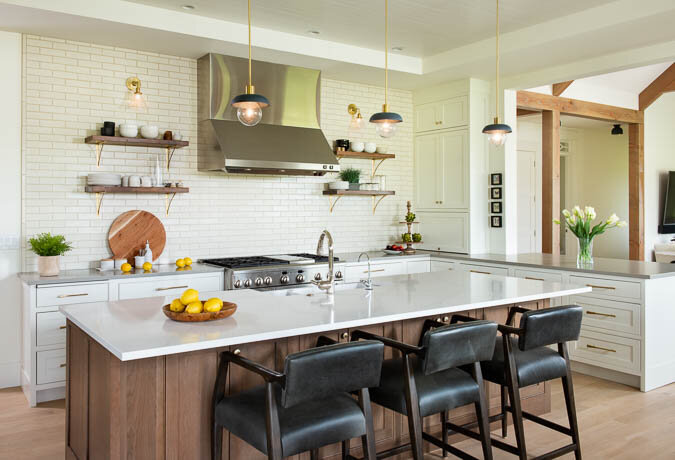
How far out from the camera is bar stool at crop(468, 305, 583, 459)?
2.98 meters

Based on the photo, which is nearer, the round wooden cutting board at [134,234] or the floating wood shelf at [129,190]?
the floating wood shelf at [129,190]

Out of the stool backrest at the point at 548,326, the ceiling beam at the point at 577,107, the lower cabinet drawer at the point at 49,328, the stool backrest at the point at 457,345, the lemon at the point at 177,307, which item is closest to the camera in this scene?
the stool backrest at the point at 457,345

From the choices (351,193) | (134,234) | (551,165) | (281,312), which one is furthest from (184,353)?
(551,165)

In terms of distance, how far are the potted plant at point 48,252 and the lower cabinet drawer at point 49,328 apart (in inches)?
14.6

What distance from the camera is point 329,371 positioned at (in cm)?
225

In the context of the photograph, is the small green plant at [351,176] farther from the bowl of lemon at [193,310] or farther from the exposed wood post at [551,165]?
the bowl of lemon at [193,310]

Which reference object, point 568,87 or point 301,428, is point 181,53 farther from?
point 568,87

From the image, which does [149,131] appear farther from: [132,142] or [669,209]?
[669,209]

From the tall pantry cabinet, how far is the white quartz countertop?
7.92 ft

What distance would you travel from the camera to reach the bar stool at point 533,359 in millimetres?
2979

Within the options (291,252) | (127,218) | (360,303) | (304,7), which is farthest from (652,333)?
(127,218)

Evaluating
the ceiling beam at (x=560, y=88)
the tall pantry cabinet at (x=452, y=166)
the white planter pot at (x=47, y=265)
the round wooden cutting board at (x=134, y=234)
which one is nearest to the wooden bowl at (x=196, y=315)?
the white planter pot at (x=47, y=265)

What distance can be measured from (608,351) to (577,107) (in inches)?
147

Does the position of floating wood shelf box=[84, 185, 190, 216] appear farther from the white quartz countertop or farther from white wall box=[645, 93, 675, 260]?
white wall box=[645, 93, 675, 260]
